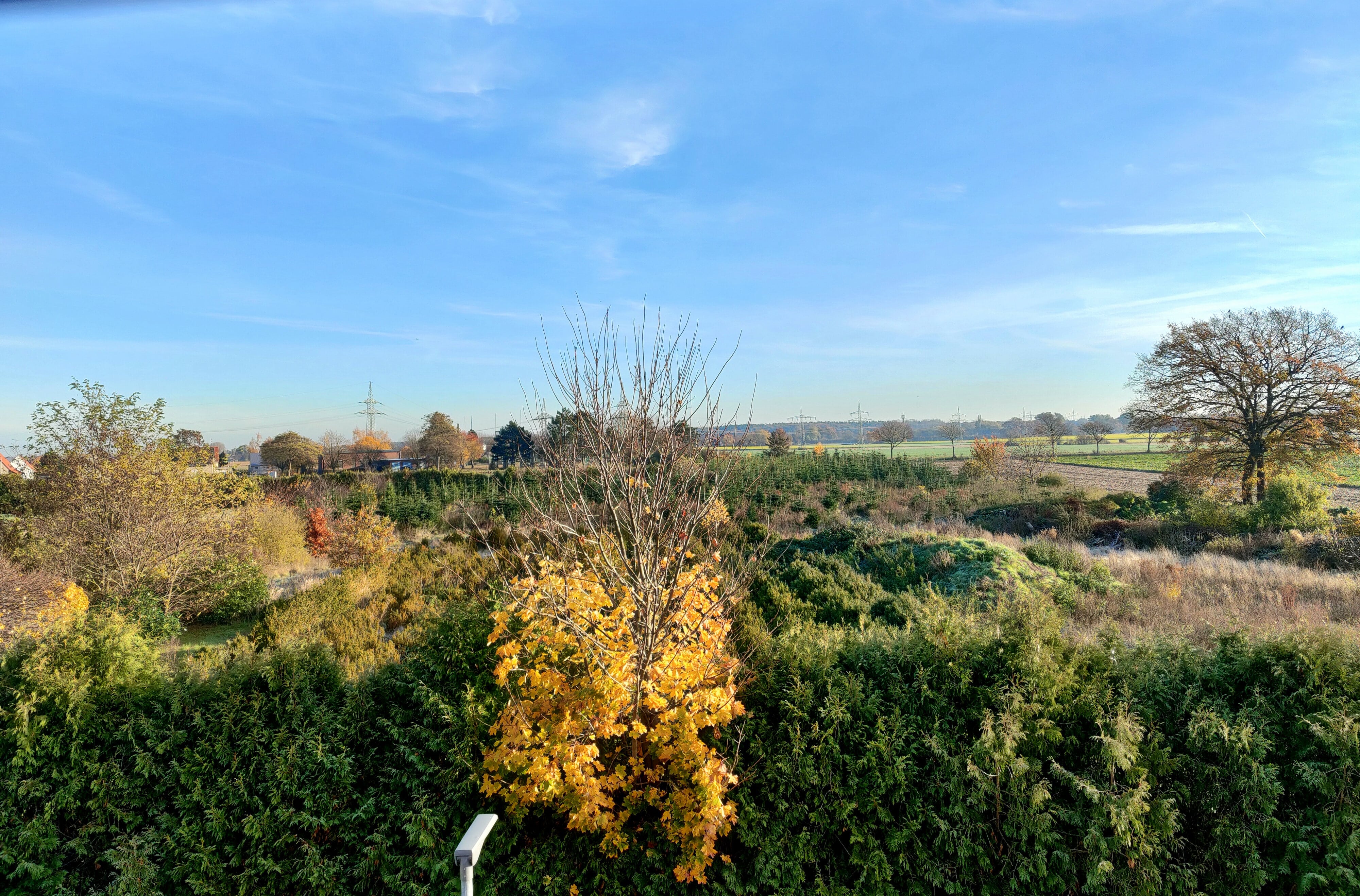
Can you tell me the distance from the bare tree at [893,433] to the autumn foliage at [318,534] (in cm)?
3588

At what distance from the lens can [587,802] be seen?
3.69 metres

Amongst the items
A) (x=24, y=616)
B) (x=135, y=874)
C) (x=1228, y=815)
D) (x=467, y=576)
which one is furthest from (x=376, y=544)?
(x=1228, y=815)

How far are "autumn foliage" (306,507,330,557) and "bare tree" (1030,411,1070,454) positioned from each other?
34.1 metres

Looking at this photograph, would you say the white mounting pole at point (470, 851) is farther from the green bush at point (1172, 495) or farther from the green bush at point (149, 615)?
the green bush at point (1172, 495)

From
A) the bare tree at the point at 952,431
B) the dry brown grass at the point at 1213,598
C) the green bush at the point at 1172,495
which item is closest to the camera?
the dry brown grass at the point at 1213,598

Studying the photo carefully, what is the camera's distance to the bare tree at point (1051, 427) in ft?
125

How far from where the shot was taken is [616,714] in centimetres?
378

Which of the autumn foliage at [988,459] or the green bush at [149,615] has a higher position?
the autumn foliage at [988,459]

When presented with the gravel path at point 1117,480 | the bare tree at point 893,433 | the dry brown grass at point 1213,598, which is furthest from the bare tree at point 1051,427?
the dry brown grass at point 1213,598

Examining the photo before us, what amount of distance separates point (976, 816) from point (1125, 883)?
2.59 feet

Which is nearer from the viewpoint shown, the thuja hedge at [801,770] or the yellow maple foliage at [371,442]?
the thuja hedge at [801,770]

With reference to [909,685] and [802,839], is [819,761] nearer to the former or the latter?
[802,839]

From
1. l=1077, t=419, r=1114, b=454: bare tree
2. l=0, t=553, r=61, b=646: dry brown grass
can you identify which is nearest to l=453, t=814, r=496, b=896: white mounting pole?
l=0, t=553, r=61, b=646: dry brown grass

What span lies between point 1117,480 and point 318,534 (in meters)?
37.5
